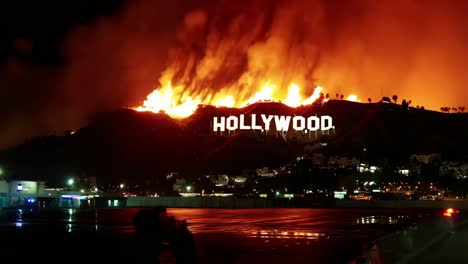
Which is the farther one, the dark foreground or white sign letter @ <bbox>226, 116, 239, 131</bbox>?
white sign letter @ <bbox>226, 116, 239, 131</bbox>

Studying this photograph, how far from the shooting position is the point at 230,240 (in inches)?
1236

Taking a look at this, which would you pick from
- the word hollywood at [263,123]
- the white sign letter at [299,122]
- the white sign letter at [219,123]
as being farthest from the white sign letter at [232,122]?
the white sign letter at [299,122]

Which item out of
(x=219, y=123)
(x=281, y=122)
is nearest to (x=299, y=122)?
(x=281, y=122)

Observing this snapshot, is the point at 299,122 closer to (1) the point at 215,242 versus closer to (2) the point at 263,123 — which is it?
(2) the point at 263,123

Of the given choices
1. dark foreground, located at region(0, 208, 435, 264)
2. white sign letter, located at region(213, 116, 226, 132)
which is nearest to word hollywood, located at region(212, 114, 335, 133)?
white sign letter, located at region(213, 116, 226, 132)

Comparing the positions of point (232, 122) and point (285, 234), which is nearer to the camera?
point (285, 234)

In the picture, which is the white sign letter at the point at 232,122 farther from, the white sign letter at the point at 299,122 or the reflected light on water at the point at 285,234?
the reflected light on water at the point at 285,234

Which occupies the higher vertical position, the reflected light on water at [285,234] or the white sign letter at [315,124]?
the white sign letter at [315,124]

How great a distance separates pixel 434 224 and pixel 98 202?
187 feet

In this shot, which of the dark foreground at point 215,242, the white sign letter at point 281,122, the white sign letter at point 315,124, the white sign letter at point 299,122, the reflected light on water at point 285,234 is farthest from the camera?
the white sign letter at point 315,124

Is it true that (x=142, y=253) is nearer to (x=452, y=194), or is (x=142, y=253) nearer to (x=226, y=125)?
(x=452, y=194)

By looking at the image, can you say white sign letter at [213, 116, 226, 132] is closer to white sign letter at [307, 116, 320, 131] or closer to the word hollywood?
the word hollywood

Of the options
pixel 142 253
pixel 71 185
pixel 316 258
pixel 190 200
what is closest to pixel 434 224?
pixel 316 258

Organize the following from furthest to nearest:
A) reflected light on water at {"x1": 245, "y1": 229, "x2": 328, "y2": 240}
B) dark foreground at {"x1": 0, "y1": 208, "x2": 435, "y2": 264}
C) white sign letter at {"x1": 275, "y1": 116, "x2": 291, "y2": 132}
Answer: white sign letter at {"x1": 275, "y1": 116, "x2": 291, "y2": 132}
reflected light on water at {"x1": 245, "y1": 229, "x2": 328, "y2": 240}
dark foreground at {"x1": 0, "y1": 208, "x2": 435, "y2": 264}
